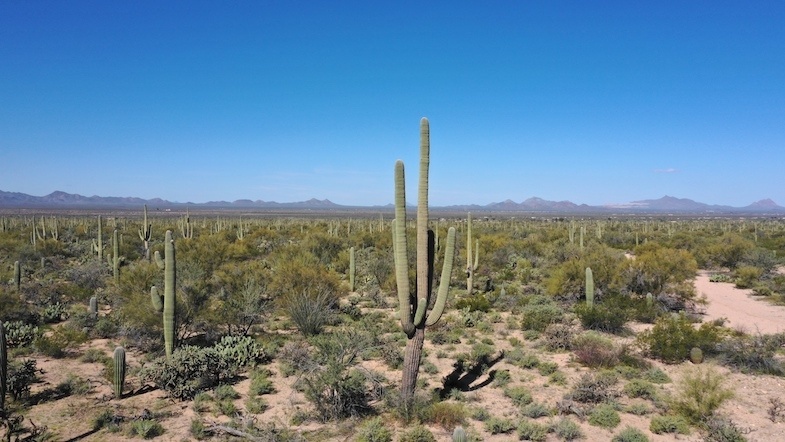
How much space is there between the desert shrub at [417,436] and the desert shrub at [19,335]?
9.86 meters

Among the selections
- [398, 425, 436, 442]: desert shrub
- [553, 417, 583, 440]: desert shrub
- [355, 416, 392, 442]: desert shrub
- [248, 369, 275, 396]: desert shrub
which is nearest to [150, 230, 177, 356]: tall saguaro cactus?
[248, 369, 275, 396]: desert shrub

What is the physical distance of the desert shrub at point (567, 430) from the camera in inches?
280

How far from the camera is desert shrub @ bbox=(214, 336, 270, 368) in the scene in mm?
10148

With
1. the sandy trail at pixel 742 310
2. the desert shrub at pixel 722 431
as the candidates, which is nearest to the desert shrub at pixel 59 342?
the desert shrub at pixel 722 431

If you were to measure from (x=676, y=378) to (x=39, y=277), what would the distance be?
919 inches

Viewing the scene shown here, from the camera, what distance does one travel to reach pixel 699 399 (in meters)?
7.54

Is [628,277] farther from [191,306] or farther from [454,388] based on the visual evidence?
[191,306]

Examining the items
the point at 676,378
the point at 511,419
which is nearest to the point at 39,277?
the point at 511,419

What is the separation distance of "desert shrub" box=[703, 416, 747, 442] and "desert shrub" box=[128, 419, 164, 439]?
821 cm

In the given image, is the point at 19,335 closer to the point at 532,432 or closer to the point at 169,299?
the point at 169,299

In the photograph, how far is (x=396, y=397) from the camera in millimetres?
7949

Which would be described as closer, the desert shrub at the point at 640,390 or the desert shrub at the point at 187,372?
the desert shrub at the point at 640,390

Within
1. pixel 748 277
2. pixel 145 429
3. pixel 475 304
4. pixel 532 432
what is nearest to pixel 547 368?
pixel 532 432

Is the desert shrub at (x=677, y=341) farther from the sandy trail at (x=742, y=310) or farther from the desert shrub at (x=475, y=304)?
the desert shrub at (x=475, y=304)
